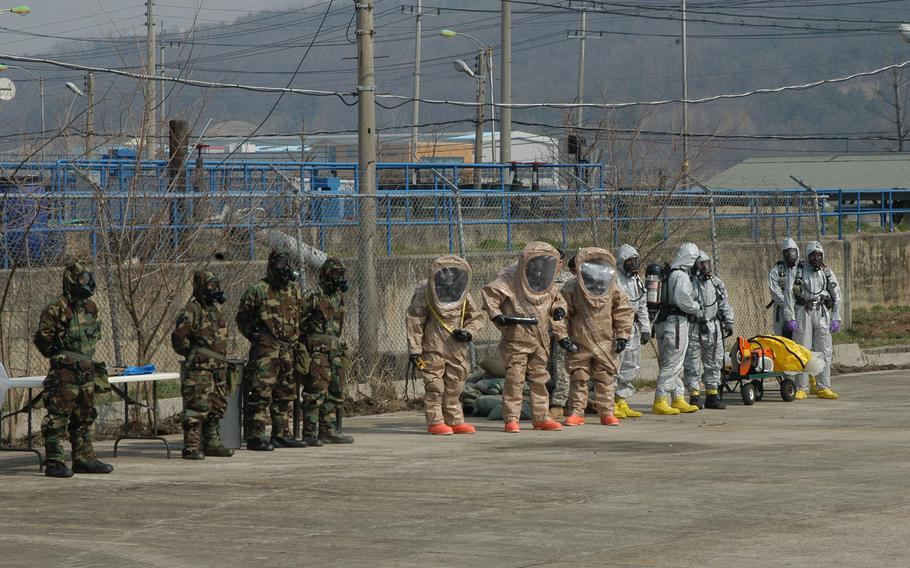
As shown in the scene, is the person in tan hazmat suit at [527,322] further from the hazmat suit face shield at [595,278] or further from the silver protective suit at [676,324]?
the silver protective suit at [676,324]

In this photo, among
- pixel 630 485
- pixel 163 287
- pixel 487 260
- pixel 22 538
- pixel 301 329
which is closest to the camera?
pixel 22 538

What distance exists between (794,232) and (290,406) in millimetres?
19604

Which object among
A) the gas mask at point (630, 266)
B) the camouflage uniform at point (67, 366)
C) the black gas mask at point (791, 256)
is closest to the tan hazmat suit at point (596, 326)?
the gas mask at point (630, 266)

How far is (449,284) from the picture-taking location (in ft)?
47.1

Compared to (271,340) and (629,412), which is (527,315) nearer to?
(629,412)

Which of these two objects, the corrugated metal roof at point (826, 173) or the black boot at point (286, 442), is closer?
the black boot at point (286, 442)

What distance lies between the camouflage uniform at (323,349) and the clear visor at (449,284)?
1.14 m

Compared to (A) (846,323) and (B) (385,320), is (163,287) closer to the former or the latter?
(B) (385,320)

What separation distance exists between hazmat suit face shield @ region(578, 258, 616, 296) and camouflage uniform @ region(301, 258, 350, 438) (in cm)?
294

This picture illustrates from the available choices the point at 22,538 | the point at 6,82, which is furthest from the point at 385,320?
the point at 22,538

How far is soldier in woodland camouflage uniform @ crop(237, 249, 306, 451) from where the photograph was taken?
42.7 feet

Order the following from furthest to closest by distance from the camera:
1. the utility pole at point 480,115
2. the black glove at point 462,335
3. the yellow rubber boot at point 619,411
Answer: the utility pole at point 480,115 < the yellow rubber boot at point 619,411 < the black glove at point 462,335

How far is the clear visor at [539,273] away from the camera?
48.2 feet

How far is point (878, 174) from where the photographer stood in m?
52.2
